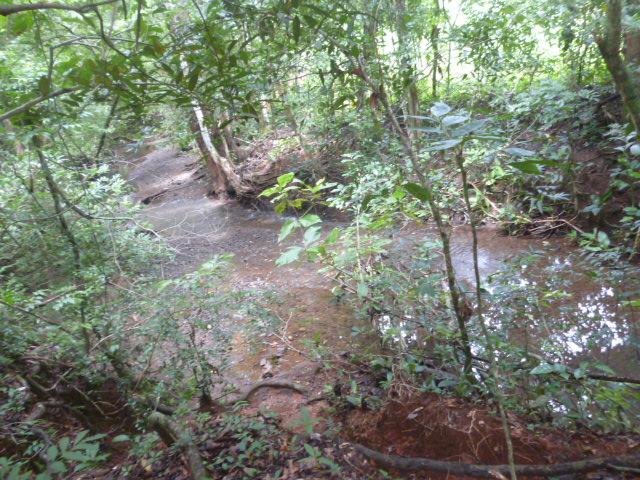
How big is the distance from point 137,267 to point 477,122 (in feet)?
13.6

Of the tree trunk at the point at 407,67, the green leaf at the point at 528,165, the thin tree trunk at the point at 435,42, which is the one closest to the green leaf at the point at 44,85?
the tree trunk at the point at 407,67

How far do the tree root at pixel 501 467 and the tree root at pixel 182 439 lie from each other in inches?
40.2

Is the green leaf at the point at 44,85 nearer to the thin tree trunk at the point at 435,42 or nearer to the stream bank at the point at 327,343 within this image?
the thin tree trunk at the point at 435,42

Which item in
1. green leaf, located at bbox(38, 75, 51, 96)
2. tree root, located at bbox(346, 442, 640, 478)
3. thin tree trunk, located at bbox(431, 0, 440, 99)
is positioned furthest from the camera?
thin tree trunk, located at bbox(431, 0, 440, 99)

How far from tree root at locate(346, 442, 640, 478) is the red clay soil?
6 cm

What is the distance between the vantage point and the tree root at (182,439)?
2086mm

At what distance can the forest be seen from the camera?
163 centimetres

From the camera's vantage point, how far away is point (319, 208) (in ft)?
32.0

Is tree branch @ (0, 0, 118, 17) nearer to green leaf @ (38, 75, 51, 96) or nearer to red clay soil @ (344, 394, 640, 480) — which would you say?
green leaf @ (38, 75, 51, 96)

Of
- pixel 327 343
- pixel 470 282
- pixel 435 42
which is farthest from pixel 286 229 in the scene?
pixel 470 282

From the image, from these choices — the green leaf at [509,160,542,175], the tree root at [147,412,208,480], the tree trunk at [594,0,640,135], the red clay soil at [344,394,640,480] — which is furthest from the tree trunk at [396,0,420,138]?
the tree root at [147,412,208,480]

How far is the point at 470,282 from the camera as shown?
548 cm

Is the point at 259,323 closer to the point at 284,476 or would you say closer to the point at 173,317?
the point at 173,317

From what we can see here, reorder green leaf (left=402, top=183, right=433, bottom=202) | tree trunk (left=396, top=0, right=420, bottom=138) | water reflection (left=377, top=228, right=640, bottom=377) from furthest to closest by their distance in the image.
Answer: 1. water reflection (left=377, top=228, right=640, bottom=377)
2. tree trunk (left=396, top=0, right=420, bottom=138)
3. green leaf (left=402, top=183, right=433, bottom=202)
